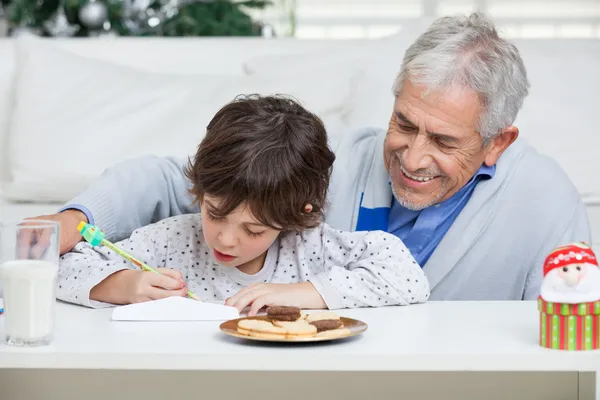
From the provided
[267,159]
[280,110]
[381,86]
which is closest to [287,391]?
[267,159]

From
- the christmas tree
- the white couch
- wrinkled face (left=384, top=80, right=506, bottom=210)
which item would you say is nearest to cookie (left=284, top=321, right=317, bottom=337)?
wrinkled face (left=384, top=80, right=506, bottom=210)

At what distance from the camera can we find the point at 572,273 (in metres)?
1.04

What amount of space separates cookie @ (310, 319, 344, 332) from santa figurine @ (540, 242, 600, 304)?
233 millimetres

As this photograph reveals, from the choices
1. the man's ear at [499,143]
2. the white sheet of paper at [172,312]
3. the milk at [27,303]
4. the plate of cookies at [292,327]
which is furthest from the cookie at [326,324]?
the man's ear at [499,143]

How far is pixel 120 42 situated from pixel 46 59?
11.1 inches

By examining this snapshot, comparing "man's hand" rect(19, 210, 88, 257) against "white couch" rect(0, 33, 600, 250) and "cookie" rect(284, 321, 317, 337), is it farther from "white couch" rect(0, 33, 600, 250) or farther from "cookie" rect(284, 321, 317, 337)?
"white couch" rect(0, 33, 600, 250)

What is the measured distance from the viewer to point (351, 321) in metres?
1.11

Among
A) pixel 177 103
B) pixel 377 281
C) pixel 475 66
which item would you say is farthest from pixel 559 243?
pixel 177 103

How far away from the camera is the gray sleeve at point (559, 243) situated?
5.54 feet

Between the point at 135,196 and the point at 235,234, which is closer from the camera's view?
the point at 235,234

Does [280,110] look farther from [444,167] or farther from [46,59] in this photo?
[46,59]

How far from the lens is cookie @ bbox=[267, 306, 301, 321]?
1.10m

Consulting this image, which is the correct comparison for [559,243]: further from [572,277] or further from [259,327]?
[259,327]

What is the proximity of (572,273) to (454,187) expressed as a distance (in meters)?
0.69
